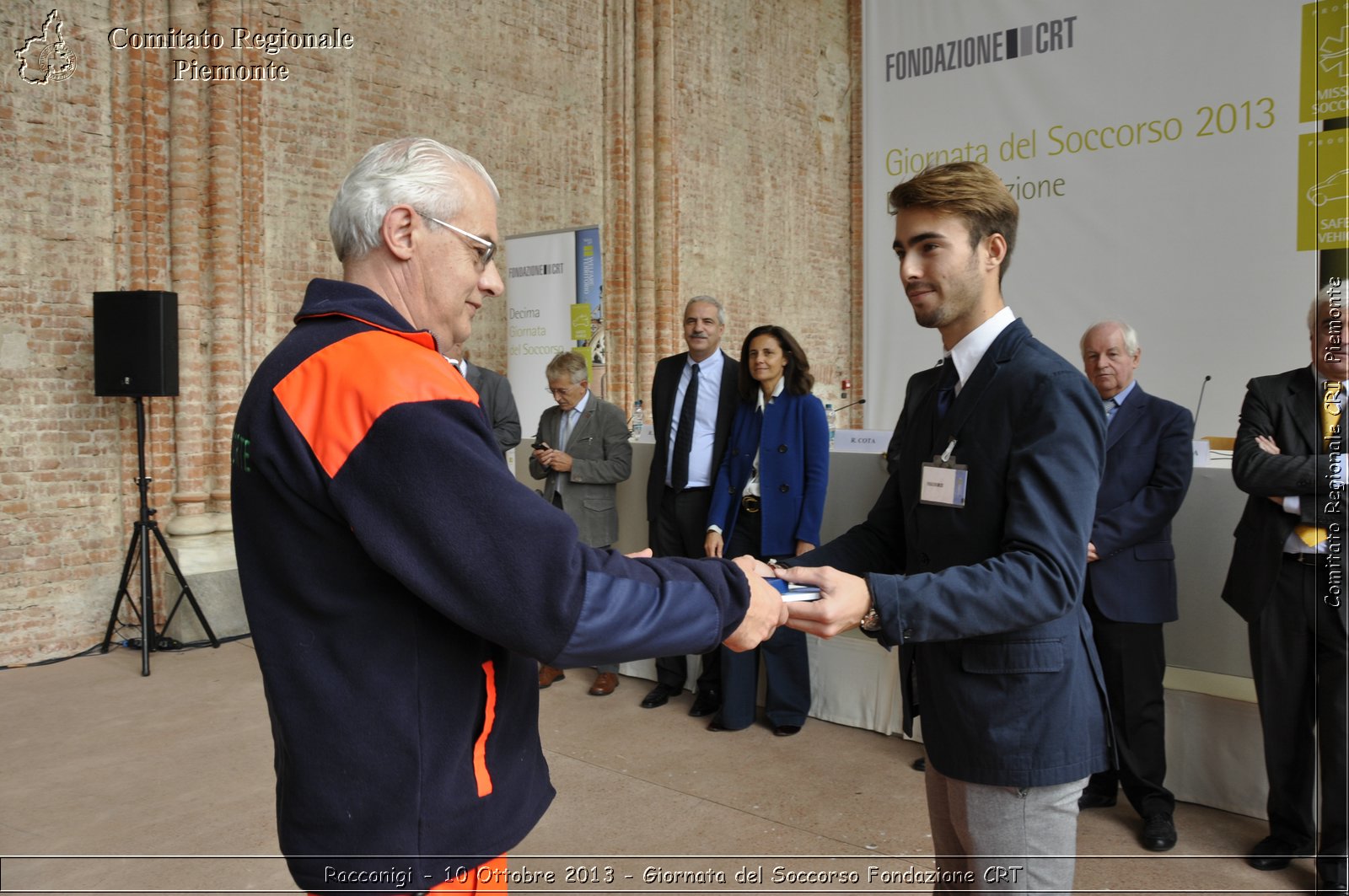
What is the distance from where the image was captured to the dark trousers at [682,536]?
497 centimetres

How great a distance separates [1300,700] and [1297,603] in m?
0.34

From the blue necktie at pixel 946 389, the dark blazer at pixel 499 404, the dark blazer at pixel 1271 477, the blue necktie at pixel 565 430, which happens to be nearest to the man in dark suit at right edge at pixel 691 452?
the blue necktie at pixel 565 430

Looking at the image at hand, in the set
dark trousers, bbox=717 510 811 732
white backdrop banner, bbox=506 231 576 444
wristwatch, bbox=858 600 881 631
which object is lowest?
dark trousers, bbox=717 510 811 732

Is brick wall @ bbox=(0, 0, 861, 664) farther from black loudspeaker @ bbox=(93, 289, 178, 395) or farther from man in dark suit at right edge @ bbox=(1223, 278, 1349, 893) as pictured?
man in dark suit at right edge @ bbox=(1223, 278, 1349, 893)

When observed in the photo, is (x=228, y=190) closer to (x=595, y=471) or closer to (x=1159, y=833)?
(x=595, y=471)

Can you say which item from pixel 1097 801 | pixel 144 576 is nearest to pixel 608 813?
pixel 1097 801

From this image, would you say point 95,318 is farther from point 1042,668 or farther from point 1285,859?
point 1285,859

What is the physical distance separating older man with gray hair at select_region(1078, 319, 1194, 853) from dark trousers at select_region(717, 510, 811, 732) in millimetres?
1491

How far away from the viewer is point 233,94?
21.4ft

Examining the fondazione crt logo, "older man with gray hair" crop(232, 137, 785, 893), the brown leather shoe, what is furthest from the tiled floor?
the fondazione crt logo

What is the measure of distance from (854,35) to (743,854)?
39.2 ft

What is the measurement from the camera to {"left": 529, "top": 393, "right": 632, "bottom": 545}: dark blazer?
17.9ft

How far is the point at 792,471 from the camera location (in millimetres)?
4562

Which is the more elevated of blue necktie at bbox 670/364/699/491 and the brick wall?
the brick wall
